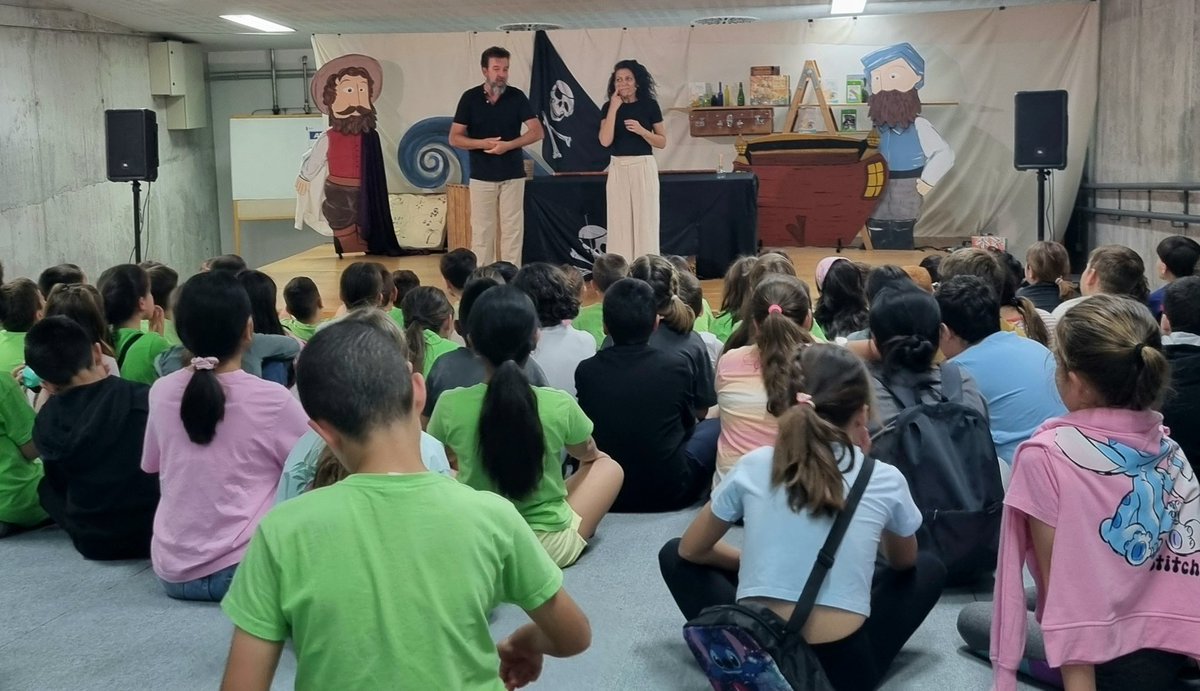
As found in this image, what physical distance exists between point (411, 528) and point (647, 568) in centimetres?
206

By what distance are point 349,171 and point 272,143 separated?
2.02 m

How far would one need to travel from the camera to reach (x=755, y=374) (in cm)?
341

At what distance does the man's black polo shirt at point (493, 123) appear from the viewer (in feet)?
24.1

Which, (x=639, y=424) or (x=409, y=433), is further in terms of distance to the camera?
(x=639, y=424)

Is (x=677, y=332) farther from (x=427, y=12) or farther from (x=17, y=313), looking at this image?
(x=427, y=12)

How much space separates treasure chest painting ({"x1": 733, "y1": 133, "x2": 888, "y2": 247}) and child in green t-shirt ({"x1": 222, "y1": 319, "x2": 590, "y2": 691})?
27.6ft

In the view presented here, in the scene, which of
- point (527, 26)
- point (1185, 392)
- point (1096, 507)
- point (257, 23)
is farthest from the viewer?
point (527, 26)

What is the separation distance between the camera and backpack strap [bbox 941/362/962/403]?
289 cm

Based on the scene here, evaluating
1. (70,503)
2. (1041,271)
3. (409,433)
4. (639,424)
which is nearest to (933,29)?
(1041,271)

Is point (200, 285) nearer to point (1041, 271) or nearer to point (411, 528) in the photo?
point (411, 528)

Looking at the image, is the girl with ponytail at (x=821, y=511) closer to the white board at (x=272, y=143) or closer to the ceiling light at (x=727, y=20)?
the ceiling light at (x=727, y=20)

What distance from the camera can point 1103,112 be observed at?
29.8ft

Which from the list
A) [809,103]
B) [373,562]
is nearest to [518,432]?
[373,562]

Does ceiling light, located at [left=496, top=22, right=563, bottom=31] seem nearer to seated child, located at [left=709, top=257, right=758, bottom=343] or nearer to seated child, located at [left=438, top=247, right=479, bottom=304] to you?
seated child, located at [left=438, top=247, right=479, bottom=304]
